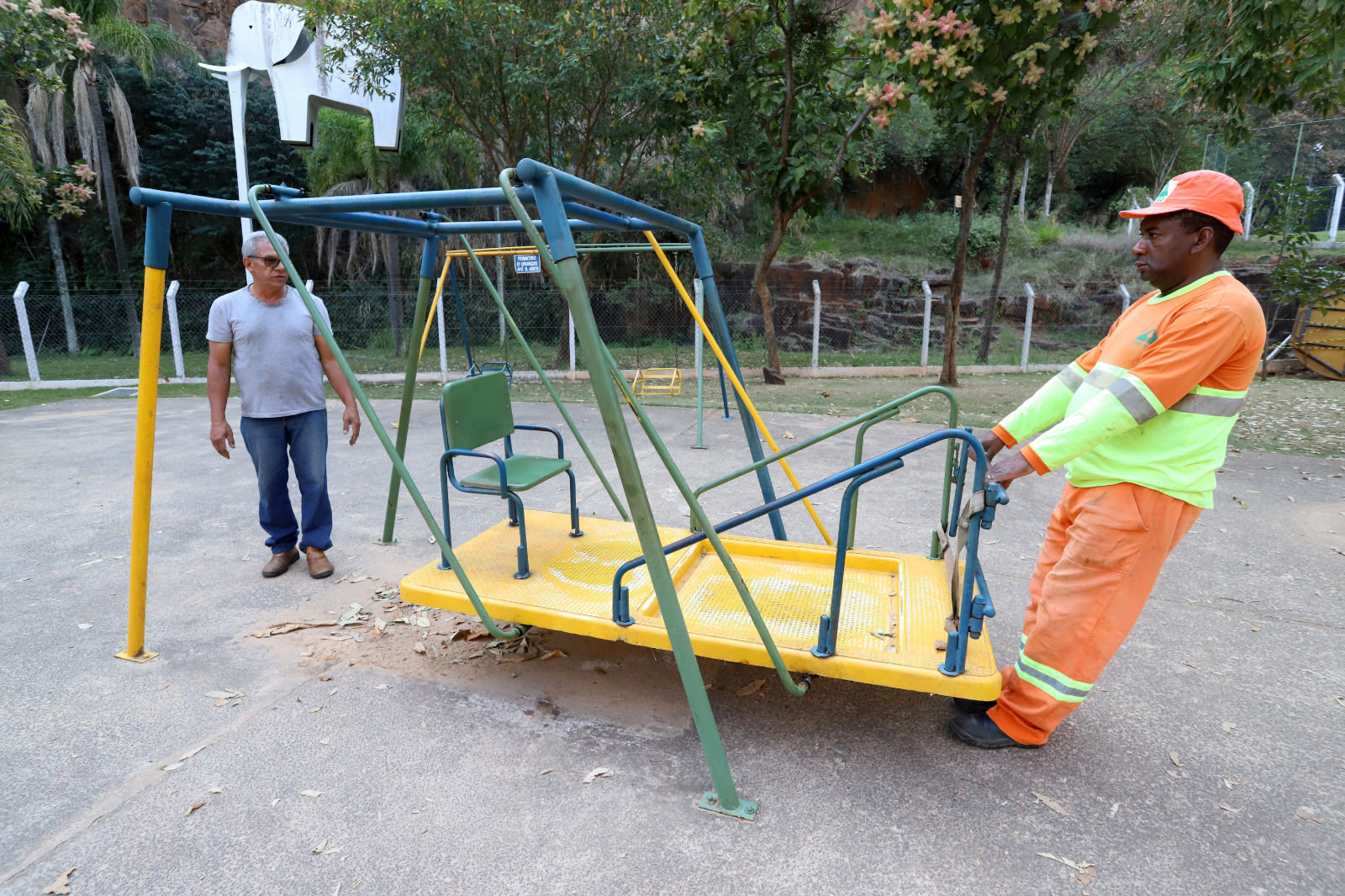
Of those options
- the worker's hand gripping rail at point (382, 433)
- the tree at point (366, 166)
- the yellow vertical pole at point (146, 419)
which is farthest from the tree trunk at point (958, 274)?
the tree at point (366, 166)

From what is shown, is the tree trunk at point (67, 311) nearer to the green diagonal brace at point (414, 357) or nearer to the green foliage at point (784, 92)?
the green foliage at point (784, 92)

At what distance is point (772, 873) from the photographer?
1978 mm

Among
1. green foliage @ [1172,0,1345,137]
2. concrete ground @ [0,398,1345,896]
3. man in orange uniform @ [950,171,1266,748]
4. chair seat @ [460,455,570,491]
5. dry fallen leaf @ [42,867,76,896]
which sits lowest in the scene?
dry fallen leaf @ [42,867,76,896]

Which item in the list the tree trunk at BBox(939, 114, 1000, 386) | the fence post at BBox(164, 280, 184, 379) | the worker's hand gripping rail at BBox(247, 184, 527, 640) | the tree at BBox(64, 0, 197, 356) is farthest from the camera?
the tree at BBox(64, 0, 197, 356)

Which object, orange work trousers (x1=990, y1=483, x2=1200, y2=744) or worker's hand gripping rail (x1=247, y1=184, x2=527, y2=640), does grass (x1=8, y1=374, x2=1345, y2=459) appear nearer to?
orange work trousers (x1=990, y1=483, x2=1200, y2=744)

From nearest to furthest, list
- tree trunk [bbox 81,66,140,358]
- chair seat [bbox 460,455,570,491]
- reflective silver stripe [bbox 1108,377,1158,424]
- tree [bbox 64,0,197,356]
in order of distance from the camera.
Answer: reflective silver stripe [bbox 1108,377,1158,424] → chair seat [bbox 460,455,570,491] → tree [bbox 64,0,197,356] → tree trunk [bbox 81,66,140,358]

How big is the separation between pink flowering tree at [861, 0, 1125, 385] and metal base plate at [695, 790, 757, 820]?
715cm

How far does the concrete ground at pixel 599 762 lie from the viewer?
6.57ft

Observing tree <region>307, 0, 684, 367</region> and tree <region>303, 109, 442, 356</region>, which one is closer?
tree <region>307, 0, 684, 367</region>

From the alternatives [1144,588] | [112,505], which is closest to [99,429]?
[112,505]

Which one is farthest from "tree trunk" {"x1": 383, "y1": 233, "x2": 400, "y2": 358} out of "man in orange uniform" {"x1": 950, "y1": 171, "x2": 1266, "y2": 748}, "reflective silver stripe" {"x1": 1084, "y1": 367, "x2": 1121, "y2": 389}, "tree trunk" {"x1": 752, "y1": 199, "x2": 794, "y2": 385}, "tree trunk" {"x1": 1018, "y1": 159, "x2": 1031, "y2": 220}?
"tree trunk" {"x1": 1018, "y1": 159, "x2": 1031, "y2": 220}

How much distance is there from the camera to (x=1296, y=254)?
10.1 metres

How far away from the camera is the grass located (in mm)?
7754

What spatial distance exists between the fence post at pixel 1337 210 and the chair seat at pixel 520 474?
18.8 m
